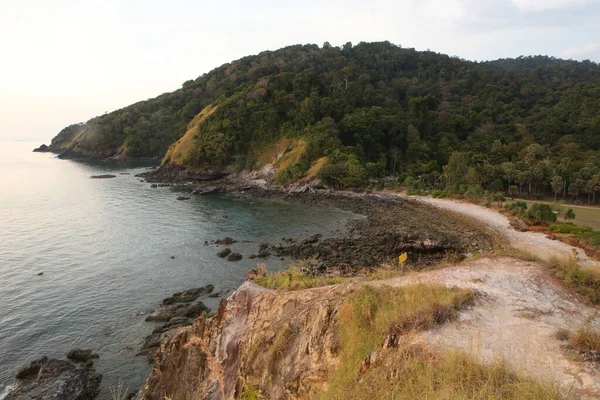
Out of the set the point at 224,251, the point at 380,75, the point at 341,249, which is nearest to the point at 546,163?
the point at 341,249

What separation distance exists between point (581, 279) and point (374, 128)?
66.1 metres

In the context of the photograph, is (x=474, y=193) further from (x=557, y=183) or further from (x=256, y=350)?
(x=256, y=350)

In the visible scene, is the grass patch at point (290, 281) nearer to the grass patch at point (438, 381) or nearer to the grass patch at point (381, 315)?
the grass patch at point (381, 315)

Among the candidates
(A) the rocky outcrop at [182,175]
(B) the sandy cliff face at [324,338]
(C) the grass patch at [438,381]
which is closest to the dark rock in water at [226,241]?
(B) the sandy cliff face at [324,338]

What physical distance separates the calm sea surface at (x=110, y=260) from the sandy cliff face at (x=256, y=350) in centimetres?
530

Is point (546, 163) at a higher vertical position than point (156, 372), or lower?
higher

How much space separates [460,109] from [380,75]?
40.5 meters

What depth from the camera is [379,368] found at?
6.54m

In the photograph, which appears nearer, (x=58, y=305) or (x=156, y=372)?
(x=156, y=372)

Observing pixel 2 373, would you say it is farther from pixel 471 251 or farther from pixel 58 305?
pixel 471 251

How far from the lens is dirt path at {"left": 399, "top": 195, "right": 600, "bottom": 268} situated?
950 inches

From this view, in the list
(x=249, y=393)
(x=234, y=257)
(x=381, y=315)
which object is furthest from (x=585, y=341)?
(x=234, y=257)

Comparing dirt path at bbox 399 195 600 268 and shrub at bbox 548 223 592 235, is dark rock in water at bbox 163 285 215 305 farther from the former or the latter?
shrub at bbox 548 223 592 235

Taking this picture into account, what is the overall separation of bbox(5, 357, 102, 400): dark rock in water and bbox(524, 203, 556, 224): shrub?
124ft
